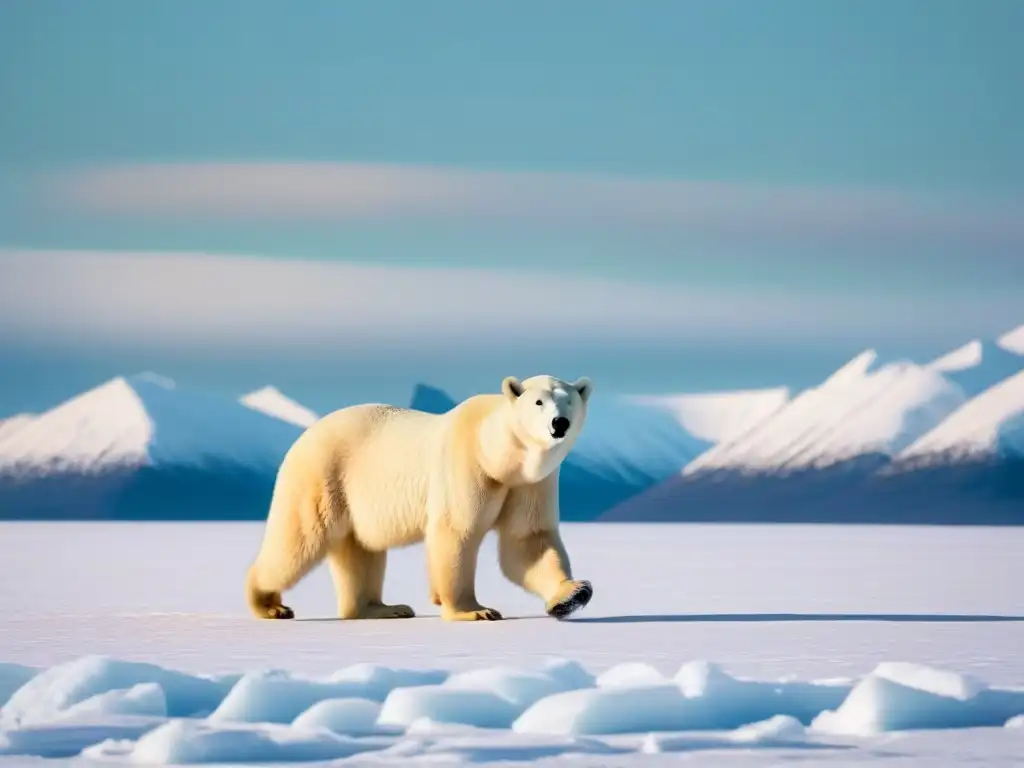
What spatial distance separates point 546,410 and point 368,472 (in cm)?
141

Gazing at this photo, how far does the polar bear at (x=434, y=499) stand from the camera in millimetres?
10609

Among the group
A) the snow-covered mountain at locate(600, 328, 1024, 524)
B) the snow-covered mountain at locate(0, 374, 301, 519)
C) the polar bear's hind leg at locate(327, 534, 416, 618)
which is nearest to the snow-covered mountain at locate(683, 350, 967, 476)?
the snow-covered mountain at locate(600, 328, 1024, 524)

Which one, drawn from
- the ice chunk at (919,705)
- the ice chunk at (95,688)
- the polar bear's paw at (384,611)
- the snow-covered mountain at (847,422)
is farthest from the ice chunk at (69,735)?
the snow-covered mountain at (847,422)

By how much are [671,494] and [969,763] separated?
16360 cm

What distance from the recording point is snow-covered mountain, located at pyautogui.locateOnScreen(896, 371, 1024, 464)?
503ft

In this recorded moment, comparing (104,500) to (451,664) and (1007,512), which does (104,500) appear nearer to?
(1007,512)

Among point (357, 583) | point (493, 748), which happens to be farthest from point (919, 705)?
point (357, 583)

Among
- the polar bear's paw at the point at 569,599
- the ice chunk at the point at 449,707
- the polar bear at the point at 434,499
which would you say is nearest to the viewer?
the ice chunk at the point at 449,707

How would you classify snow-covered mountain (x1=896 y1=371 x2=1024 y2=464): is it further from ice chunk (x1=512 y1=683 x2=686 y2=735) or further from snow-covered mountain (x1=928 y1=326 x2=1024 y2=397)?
ice chunk (x1=512 y1=683 x2=686 y2=735)

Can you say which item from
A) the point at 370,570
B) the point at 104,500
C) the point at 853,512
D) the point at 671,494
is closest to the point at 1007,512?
the point at 853,512

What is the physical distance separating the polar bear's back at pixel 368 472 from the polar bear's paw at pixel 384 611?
399 mm

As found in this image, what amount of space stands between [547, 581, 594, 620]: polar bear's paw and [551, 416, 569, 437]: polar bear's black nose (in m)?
0.84

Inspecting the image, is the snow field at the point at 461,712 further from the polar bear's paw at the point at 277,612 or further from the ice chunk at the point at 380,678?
the polar bear's paw at the point at 277,612

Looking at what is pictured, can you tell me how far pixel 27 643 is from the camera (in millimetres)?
9719
